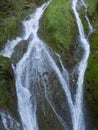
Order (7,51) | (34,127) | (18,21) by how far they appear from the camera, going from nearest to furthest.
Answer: (34,127), (7,51), (18,21)

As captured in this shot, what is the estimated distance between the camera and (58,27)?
2438 centimetres

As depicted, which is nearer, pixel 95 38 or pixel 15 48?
pixel 15 48

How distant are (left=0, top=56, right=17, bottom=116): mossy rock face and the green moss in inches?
173

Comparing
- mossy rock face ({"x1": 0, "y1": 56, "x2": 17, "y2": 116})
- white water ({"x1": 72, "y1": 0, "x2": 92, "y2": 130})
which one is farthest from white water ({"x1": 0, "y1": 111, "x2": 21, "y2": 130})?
white water ({"x1": 72, "y1": 0, "x2": 92, "y2": 130})

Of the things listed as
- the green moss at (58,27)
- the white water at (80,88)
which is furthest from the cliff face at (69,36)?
the white water at (80,88)

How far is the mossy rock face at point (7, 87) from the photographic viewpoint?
17.6m

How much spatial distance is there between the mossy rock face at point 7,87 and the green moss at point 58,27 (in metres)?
4.39

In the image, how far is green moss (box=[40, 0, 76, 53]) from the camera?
74.6ft

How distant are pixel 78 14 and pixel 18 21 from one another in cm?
516

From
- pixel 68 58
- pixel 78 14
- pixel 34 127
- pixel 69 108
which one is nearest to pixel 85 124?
pixel 69 108

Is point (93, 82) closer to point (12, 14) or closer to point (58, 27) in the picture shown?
point (58, 27)

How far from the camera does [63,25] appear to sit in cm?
2466

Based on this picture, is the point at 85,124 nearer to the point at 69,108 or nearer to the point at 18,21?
the point at 69,108

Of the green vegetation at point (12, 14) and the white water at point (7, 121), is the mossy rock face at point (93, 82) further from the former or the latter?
the green vegetation at point (12, 14)
